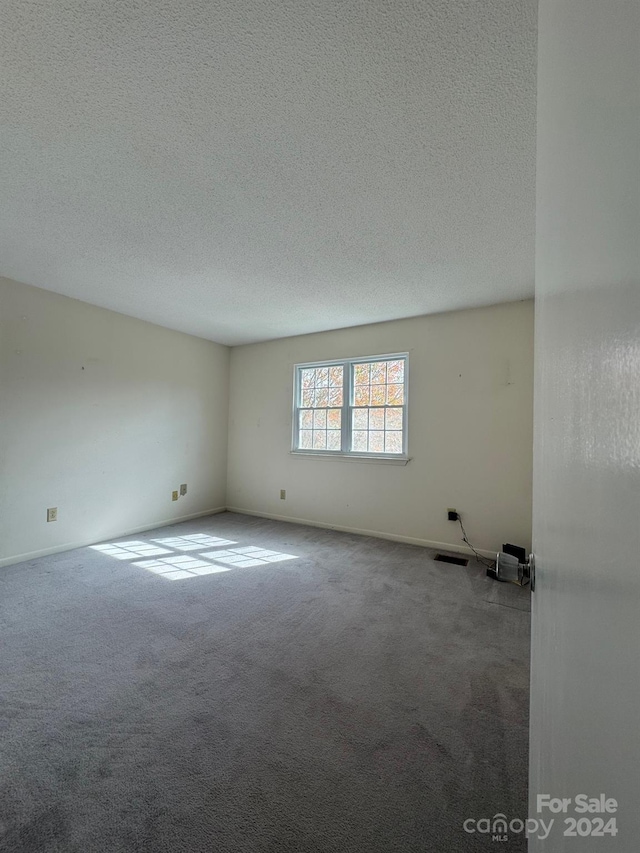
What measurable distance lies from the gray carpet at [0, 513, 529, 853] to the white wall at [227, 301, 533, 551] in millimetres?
992

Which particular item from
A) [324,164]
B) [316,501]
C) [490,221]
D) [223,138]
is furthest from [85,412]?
[490,221]

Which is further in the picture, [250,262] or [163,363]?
[163,363]

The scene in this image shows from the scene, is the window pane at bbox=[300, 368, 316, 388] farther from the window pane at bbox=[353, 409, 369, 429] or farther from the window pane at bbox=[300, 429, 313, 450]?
the window pane at bbox=[353, 409, 369, 429]

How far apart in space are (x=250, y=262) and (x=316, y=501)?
2.74 metres

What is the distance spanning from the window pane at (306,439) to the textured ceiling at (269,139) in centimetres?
211

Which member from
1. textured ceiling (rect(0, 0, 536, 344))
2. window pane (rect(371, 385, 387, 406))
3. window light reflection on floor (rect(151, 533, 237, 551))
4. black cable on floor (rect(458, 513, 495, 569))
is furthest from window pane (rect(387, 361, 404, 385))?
window light reflection on floor (rect(151, 533, 237, 551))

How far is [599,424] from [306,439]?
4.24 meters

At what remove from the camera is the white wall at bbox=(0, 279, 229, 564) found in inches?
115

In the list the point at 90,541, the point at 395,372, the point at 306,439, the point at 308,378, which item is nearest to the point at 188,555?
the point at 90,541

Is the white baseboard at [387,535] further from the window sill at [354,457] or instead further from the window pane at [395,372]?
the window pane at [395,372]

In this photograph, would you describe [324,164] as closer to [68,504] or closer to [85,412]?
[85,412]

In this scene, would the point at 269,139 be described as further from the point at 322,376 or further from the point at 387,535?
the point at 387,535

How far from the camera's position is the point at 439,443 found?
3.53 m

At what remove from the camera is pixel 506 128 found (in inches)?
55.7
